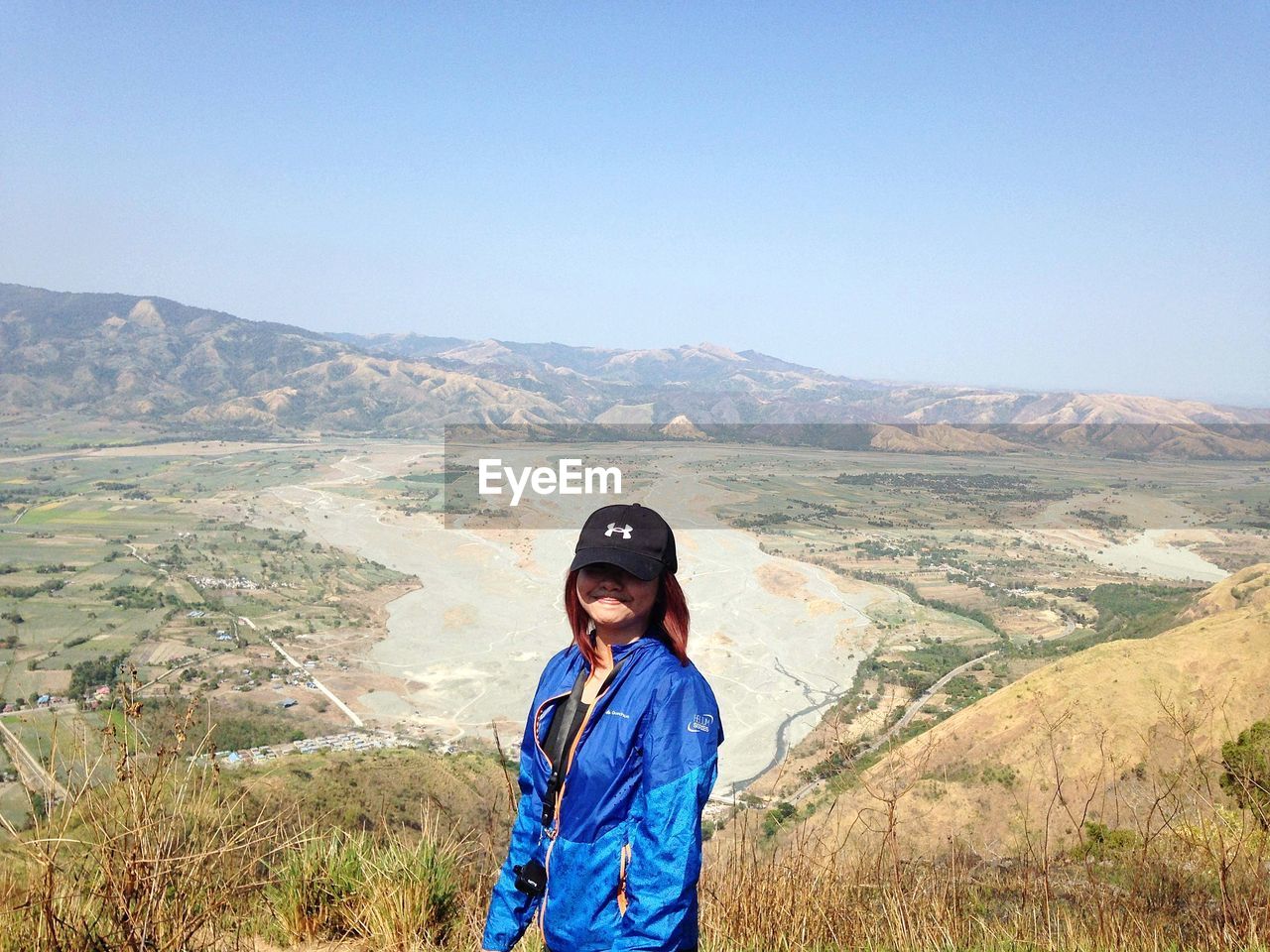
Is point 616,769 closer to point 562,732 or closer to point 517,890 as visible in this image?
point 562,732

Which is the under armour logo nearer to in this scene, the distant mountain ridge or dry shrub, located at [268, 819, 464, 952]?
dry shrub, located at [268, 819, 464, 952]

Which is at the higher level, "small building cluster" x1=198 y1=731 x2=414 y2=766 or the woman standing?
the woman standing

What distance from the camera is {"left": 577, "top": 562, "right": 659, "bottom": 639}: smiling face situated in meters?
1.29

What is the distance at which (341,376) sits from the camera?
11938 centimetres

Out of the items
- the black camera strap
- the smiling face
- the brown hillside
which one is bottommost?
the brown hillside

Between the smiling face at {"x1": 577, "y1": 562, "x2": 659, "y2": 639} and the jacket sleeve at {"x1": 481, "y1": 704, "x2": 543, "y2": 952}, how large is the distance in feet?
0.76

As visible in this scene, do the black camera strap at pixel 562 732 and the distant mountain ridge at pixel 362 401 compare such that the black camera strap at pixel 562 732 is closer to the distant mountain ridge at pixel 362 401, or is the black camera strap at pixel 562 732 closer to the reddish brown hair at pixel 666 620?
the reddish brown hair at pixel 666 620

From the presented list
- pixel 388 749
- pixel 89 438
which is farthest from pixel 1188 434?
pixel 89 438

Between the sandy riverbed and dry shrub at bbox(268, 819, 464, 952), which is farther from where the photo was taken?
the sandy riverbed

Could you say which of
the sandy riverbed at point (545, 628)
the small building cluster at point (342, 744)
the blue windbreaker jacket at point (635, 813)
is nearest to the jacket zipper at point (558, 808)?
the blue windbreaker jacket at point (635, 813)

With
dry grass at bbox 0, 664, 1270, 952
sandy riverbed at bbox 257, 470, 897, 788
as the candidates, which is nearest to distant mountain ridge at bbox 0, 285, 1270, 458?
sandy riverbed at bbox 257, 470, 897, 788

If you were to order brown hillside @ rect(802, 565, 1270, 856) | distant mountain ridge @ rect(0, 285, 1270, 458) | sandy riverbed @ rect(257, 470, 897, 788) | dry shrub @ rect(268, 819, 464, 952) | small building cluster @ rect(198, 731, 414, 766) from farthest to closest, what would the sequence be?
distant mountain ridge @ rect(0, 285, 1270, 458) → sandy riverbed @ rect(257, 470, 897, 788) → small building cluster @ rect(198, 731, 414, 766) → brown hillside @ rect(802, 565, 1270, 856) → dry shrub @ rect(268, 819, 464, 952)

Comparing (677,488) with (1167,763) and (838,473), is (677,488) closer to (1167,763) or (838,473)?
(838,473)

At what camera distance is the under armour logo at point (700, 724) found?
1171 mm
